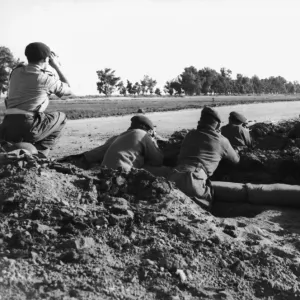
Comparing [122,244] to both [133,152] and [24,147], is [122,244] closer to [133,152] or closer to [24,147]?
[133,152]

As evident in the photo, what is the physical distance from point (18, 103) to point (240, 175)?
332 centimetres

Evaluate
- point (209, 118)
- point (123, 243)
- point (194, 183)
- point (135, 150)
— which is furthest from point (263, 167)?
point (123, 243)

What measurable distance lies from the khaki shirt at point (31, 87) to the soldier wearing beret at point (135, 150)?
116cm

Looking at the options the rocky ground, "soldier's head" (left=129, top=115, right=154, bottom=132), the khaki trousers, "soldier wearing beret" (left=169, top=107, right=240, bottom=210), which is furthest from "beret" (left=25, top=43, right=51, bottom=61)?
the khaki trousers

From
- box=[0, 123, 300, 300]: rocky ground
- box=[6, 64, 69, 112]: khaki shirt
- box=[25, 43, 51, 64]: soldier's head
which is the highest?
box=[25, 43, 51, 64]: soldier's head

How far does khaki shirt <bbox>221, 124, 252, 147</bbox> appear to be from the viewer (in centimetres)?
764

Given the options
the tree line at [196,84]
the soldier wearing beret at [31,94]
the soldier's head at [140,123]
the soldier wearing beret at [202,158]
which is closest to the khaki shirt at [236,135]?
the soldier wearing beret at [202,158]

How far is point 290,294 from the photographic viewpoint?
3297mm

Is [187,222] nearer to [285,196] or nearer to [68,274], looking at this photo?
[68,274]

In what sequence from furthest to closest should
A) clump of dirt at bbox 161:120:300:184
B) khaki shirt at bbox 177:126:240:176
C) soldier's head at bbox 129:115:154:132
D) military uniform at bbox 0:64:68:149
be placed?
clump of dirt at bbox 161:120:300:184
soldier's head at bbox 129:115:154:132
military uniform at bbox 0:64:68:149
khaki shirt at bbox 177:126:240:176

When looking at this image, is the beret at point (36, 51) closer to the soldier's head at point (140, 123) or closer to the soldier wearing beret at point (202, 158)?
the soldier's head at point (140, 123)

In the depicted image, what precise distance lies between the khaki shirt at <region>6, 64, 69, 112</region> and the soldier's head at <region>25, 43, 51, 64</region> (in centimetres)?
9

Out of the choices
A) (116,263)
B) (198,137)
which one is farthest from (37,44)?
(116,263)

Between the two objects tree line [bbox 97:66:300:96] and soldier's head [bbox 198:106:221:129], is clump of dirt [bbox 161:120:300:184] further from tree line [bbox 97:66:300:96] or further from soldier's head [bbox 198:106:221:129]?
tree line [bbox 97:66:300:96]
